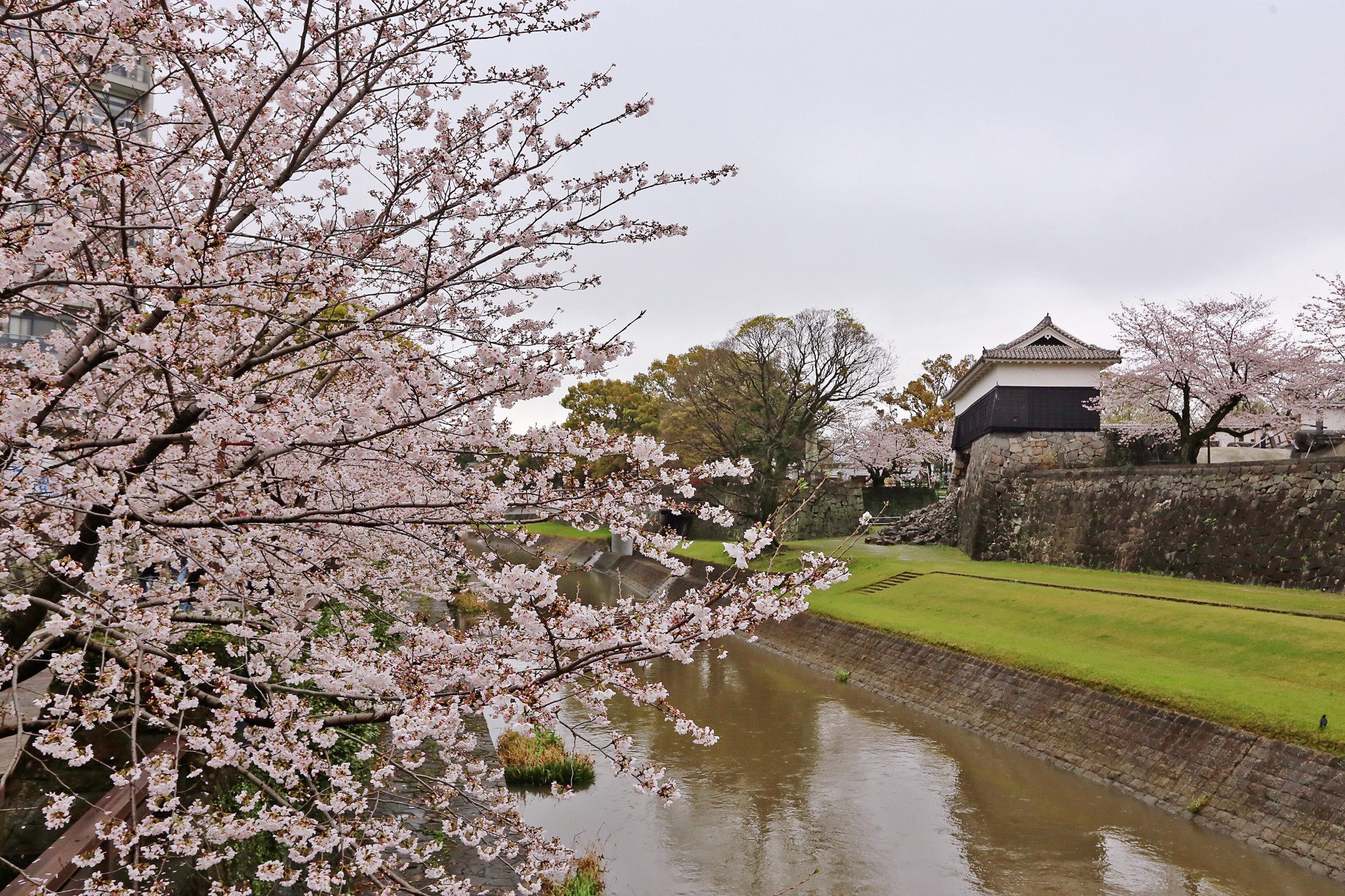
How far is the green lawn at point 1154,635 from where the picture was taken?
11781 mm

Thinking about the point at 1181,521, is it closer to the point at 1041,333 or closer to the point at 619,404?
the point at 1041,333

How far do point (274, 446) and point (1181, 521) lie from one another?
25.6 meters

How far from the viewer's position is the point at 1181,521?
23.9 meters

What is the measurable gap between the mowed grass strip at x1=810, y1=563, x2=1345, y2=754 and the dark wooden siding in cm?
1116

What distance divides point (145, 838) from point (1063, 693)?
1380 cm

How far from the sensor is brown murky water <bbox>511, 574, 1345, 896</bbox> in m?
9.55

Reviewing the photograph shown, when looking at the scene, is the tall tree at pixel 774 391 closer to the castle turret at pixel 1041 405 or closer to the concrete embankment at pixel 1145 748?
the castle turret at pixel 1041 405

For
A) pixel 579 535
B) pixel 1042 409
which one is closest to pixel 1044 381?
pixel 1042 409

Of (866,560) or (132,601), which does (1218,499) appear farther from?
(132,601)

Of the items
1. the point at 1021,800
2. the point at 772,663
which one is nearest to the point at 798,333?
the point at 772,663

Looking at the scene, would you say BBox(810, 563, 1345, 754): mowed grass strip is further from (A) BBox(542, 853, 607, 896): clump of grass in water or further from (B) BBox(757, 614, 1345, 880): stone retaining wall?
(A) BBox(542, 853, 607, 896): clump of grass in water

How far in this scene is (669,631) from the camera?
170 inches

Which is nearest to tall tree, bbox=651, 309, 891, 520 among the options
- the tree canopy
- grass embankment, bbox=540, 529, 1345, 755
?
the tree canopy

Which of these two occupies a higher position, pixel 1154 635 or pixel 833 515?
pixel 833 515
